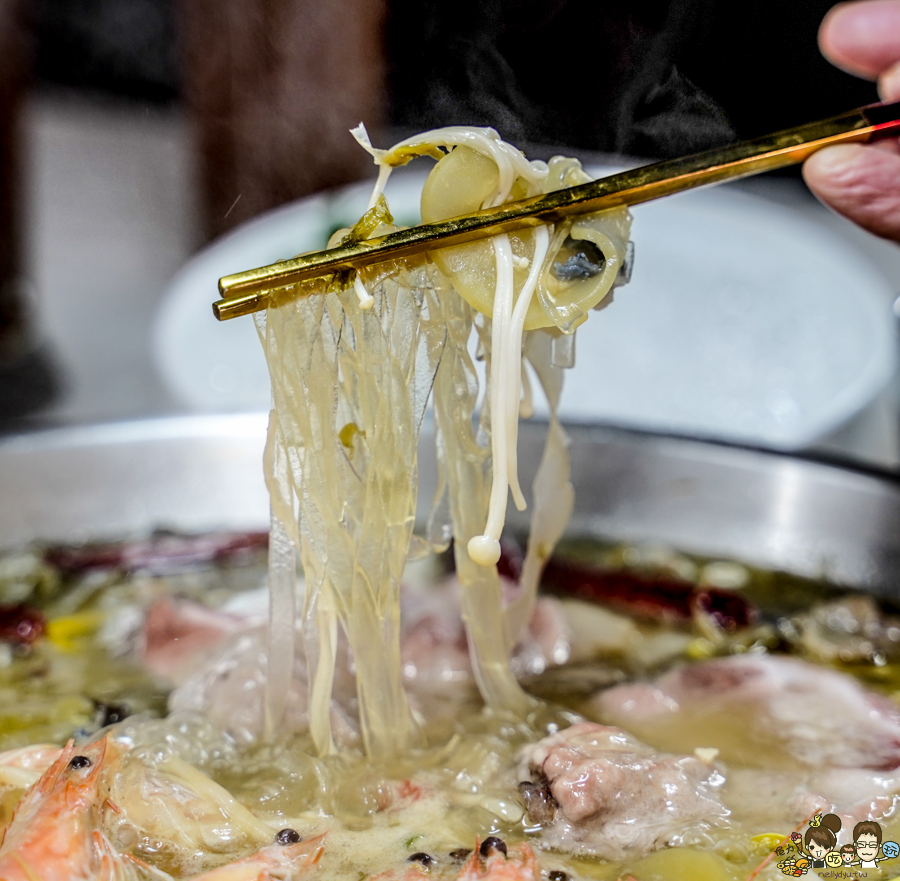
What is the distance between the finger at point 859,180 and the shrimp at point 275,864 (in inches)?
53.3

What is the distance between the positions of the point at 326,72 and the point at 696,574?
1926 mm

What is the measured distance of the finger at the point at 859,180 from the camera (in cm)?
158

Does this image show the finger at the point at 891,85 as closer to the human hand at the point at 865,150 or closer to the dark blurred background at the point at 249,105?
the human hand at the point at 865,150

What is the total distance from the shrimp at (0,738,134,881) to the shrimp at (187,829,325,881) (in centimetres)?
14

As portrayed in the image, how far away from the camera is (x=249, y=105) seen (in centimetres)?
331

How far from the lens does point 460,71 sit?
5.19ft

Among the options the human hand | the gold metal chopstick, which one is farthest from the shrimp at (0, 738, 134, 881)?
the human hand

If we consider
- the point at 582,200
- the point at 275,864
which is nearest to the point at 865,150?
the point at 582,200

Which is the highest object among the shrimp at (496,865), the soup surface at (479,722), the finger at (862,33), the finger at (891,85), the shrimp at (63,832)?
the finger at (862,33)

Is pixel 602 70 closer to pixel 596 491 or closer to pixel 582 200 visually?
pixel 582 200

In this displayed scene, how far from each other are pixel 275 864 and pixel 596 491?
52.1 inches

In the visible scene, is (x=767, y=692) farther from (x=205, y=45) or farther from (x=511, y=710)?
(x=205, y=45)

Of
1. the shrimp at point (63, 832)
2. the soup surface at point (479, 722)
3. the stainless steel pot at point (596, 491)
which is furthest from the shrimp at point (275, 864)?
the stainless steel pot at point (596, 491)

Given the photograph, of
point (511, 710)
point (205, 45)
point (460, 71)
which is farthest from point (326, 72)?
point (511, 710)
